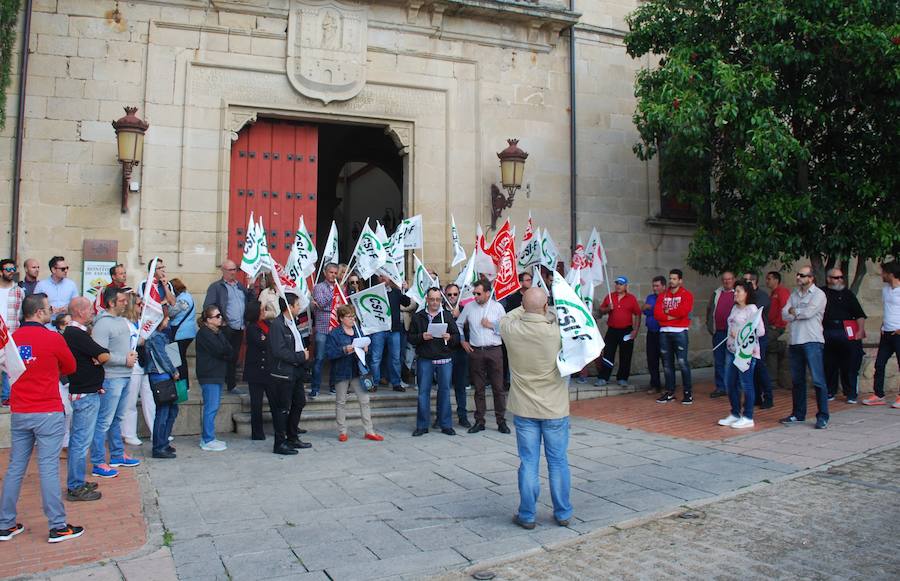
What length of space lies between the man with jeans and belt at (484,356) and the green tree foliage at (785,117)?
3.83m

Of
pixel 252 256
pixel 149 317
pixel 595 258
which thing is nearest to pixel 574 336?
pixel 149 317

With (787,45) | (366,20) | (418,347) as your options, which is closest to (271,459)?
(418,347)

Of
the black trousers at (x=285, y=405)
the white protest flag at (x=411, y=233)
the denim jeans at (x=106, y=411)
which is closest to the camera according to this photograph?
the denim jeans at (x=106, y=411)

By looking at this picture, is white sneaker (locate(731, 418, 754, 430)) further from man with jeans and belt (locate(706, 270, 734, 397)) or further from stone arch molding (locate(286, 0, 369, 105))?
stone arch molding (locate(286, 0, 369, 105))

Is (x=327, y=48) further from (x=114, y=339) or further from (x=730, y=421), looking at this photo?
(x=730, y=421)

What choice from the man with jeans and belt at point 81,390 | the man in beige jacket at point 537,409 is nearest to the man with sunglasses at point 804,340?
the man in beige jacket at point 537,409

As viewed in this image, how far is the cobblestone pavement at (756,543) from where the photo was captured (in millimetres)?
4395

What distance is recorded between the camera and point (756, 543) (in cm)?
485

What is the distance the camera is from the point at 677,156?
11703 mm

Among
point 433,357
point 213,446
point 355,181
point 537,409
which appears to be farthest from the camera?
point 355,181

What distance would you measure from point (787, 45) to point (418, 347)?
6.67m

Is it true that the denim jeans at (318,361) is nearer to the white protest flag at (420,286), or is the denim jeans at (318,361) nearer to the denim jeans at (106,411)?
the white protest flag at (420,286)

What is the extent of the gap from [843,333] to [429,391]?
18.8 ft

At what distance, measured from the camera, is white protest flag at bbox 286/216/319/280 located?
9633 mm
